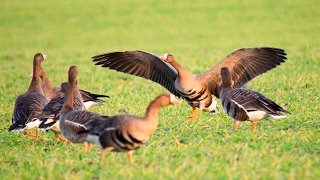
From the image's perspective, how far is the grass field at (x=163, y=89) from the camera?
682 cm

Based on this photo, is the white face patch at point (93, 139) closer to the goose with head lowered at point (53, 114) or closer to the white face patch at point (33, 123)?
the goose with head lowered at point (53, 114)

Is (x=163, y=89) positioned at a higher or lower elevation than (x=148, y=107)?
higher

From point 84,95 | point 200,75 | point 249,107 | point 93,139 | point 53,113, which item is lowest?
point 93,139

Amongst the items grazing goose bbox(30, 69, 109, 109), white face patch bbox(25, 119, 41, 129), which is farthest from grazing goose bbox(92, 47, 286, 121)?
white face patch bbox(25, 119, 41, 129)

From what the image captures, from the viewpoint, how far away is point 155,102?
7.10 m

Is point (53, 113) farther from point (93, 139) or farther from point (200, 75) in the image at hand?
point (200, 75)

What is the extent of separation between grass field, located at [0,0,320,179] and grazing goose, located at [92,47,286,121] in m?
0.52

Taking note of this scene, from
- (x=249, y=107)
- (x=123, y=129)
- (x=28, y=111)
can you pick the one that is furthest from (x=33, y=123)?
(x=249, y=107)

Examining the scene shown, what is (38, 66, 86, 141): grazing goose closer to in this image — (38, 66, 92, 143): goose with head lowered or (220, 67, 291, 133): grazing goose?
(38, 66, 92, 143): goose with head lowered

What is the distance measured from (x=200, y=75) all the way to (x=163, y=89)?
328cm

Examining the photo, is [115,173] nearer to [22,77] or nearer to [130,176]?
[130,176]

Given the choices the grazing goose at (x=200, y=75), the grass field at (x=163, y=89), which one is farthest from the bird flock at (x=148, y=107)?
the grass field at (x=163, y=89)

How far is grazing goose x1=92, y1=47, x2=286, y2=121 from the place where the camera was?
11750 mm

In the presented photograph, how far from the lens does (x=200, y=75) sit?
12.0m
